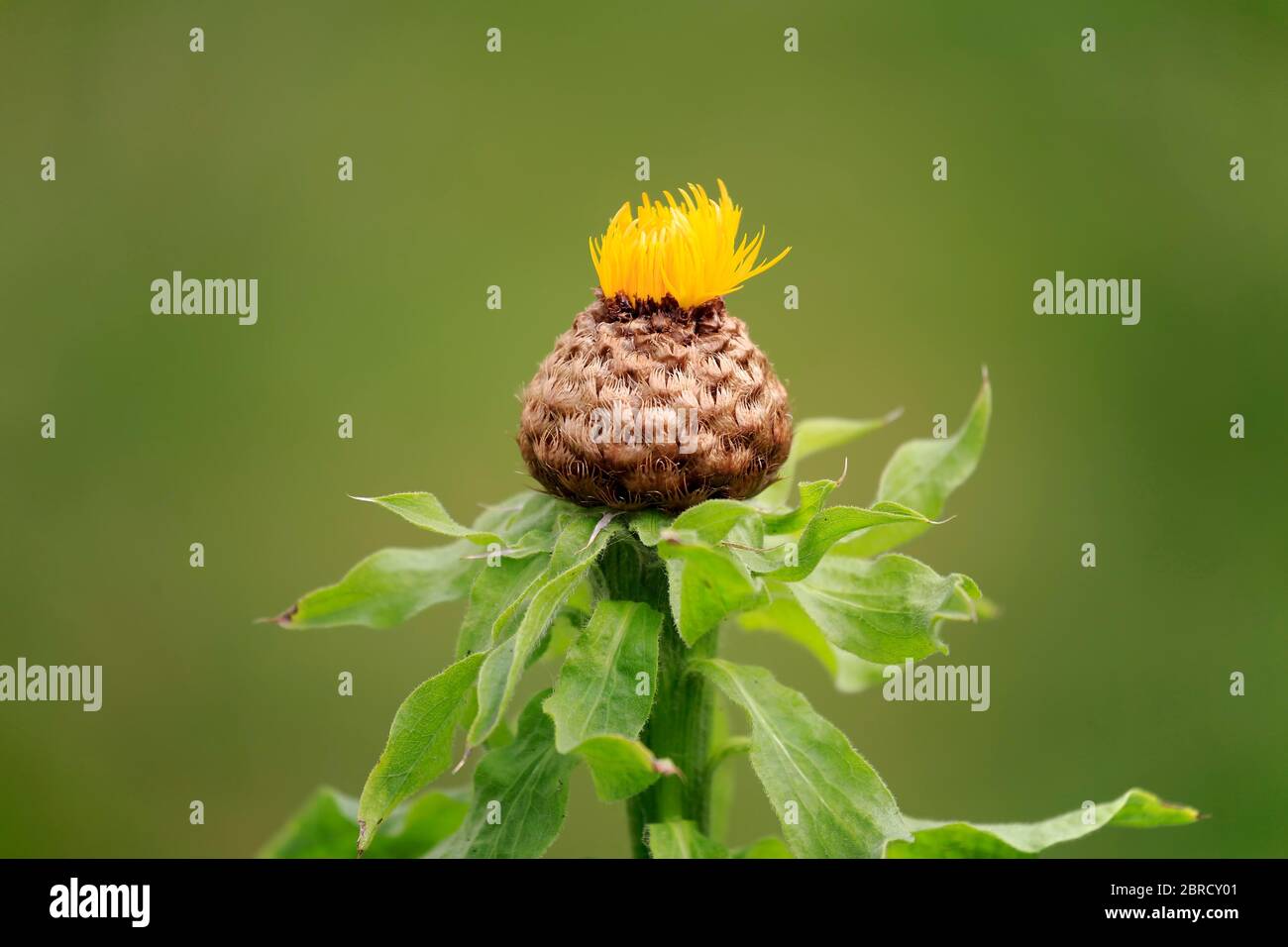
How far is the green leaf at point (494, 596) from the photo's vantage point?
118 inches

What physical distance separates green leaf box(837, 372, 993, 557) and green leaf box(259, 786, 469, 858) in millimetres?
1433

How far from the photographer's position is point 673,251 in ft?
9.93

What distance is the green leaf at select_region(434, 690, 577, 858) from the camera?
3006 millimetres

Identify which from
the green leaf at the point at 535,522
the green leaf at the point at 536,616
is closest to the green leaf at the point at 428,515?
the green leaf at the point at 535,522

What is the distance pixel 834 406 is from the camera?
7836 millimetres

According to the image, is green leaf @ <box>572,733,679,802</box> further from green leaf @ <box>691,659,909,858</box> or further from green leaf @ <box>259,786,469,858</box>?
green leaf @ <box>259,786,469,858</box>

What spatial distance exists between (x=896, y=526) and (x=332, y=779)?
4843mm

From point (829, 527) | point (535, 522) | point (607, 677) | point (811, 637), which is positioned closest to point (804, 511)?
point (829, 527)

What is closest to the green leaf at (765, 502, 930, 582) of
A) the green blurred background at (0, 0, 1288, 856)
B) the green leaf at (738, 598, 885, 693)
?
the green leaf at (738, 598, 885, 693)

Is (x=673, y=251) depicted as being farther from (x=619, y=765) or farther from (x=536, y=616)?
(x=619, y=765)

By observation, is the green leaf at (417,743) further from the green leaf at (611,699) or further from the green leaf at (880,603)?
the green leaf at (880,603)

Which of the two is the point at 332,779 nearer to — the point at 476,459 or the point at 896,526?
the point at 476,459

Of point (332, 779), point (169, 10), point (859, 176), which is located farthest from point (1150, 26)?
point (332, 779)

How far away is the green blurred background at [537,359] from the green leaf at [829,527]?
4.16m
